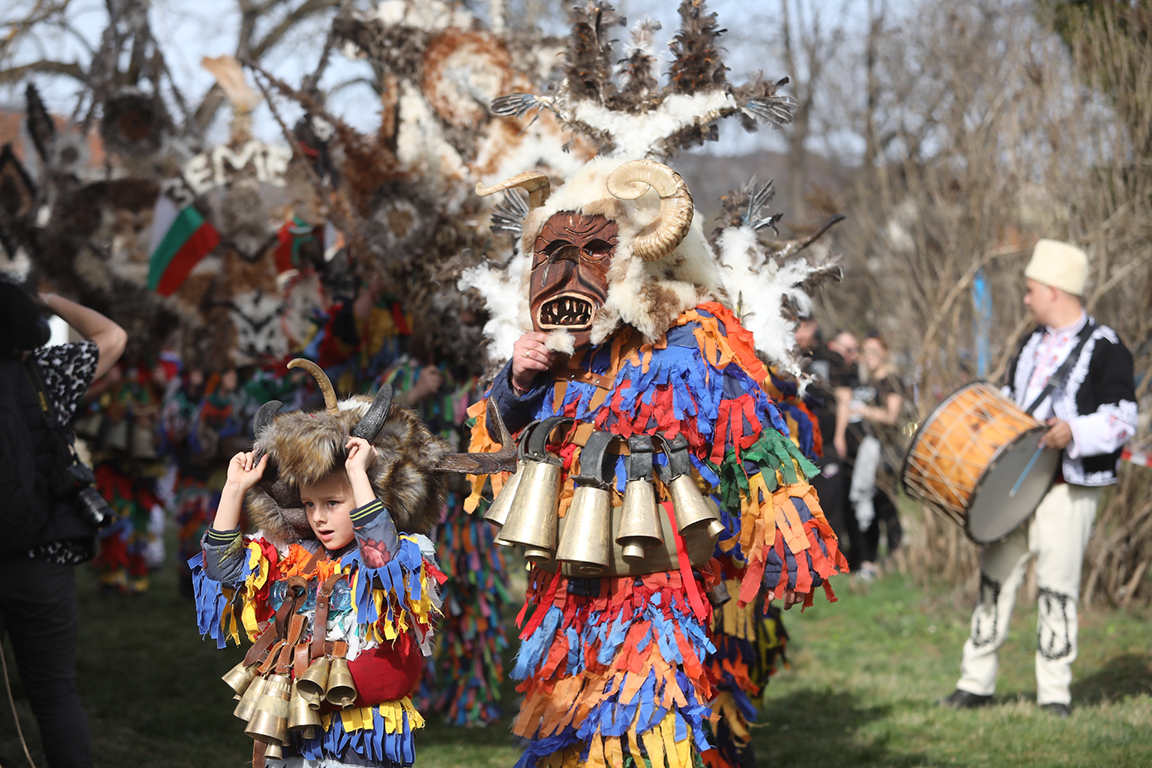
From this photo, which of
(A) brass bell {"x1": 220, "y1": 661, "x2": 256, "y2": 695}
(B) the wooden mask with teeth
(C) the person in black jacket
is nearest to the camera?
(A) brass bell {"x1": 220, "y1": 661, "x2": 256, "y2": 695}

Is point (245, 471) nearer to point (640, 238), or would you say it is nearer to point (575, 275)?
point (575, 275)

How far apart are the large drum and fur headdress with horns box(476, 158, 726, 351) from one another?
6.26ft

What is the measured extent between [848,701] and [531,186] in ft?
10.9

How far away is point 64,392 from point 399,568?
174cm

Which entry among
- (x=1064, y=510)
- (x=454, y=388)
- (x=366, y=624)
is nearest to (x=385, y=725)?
(x=366, y=624)

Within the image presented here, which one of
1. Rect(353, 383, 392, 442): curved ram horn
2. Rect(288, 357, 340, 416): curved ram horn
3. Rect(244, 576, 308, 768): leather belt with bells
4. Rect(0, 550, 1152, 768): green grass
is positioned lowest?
Rect(0, 550, 1152, 768): green grass

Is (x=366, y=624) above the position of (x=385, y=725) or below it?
above

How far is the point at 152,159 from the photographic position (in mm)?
8086

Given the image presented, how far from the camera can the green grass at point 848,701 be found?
4.23m

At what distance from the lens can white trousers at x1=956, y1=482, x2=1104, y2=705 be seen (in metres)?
4.63

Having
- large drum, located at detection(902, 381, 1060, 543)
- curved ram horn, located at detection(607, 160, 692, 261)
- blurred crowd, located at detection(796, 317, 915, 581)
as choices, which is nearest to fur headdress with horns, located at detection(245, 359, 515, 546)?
curved ram horn, located at detection(607, 160, 692, 261)

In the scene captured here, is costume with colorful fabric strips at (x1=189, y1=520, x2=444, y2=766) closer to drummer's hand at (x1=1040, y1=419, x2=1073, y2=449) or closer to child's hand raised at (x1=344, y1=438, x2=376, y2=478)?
child's hand raised at (x1=344, y1=438, x2=376, y2=478)

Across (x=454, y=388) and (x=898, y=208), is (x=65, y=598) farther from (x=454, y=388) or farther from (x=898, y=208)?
(x=898, y=208)

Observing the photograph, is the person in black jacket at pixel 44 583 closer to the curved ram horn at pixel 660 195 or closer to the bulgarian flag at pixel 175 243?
the curved ram horn at pixel 660 195
